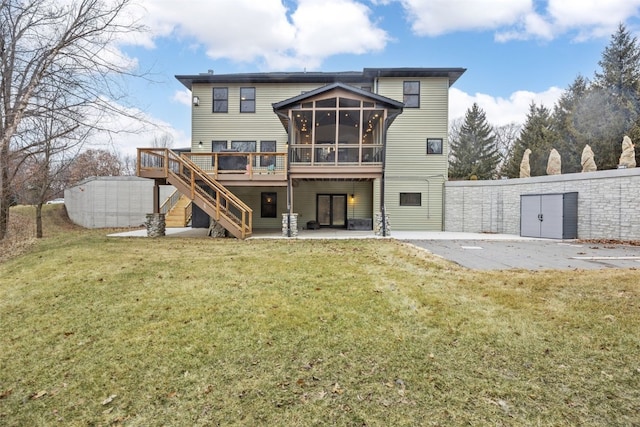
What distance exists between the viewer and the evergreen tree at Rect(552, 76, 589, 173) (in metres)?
22.5

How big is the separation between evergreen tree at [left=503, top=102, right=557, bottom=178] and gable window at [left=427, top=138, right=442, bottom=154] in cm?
1560

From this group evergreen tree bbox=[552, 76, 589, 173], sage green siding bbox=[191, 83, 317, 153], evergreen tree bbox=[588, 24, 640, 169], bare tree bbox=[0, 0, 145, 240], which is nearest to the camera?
bare tree bbox=[0, 0, 145, 240]

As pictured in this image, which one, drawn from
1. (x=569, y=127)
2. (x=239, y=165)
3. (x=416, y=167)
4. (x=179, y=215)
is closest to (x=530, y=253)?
(x=416, y=167)

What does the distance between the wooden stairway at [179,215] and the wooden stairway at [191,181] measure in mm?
4563

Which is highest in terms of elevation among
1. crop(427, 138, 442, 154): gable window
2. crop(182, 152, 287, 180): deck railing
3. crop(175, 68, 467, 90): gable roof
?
crop(175, 68, 467, 90): gable roof

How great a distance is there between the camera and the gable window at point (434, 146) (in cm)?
1582

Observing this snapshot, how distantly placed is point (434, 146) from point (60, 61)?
1503cm

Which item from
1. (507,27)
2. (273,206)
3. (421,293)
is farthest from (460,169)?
(421,293)

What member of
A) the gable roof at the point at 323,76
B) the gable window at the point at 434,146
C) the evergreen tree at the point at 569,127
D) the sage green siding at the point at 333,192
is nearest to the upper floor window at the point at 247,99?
the gable roof at the point at 323,76

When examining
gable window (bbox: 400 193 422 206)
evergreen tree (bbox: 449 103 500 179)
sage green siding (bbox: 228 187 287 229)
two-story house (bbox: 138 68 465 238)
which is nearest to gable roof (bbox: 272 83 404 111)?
two-story house (bbox: 138 68 465 238)

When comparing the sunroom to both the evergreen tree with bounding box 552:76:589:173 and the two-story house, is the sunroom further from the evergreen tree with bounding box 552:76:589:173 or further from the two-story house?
the evergreen tree with bounding box 552:76:589:173

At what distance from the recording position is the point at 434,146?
1584 cm

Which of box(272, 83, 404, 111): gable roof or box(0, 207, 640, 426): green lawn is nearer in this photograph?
box(0, 207, 640, 426): green lawn

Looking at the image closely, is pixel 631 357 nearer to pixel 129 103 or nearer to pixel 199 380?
pixel 199 380
